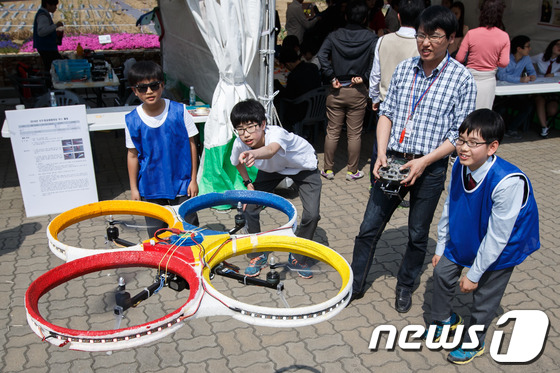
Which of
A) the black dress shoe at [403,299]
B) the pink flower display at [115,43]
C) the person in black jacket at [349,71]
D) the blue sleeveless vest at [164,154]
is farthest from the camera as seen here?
the pink flower display at [115,43]

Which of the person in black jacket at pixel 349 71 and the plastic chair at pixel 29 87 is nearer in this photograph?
the person in black jacket at pixel 349 71

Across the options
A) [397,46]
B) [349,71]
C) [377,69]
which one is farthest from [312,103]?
[397,46]

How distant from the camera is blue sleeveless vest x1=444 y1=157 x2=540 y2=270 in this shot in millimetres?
2703

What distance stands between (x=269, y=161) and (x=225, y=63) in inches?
77.0

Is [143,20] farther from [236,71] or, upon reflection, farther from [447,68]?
[447,68]

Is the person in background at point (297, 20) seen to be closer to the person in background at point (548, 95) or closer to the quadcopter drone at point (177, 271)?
the person in background at point (548, 95)

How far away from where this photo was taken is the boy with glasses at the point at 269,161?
308cm

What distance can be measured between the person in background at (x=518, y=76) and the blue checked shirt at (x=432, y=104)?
5518mm

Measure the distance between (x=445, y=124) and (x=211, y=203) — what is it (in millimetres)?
1535

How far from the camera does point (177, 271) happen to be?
2.28 metres

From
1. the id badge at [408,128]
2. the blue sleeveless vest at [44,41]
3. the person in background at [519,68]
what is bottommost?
the person in background at [519,68]

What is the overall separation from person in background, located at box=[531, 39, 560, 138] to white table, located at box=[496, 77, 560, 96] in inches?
12.6

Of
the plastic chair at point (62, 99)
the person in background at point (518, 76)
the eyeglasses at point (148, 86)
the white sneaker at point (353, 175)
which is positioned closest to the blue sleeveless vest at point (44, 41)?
the plastic chair at point (62, 99)

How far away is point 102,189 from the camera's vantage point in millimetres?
5945
